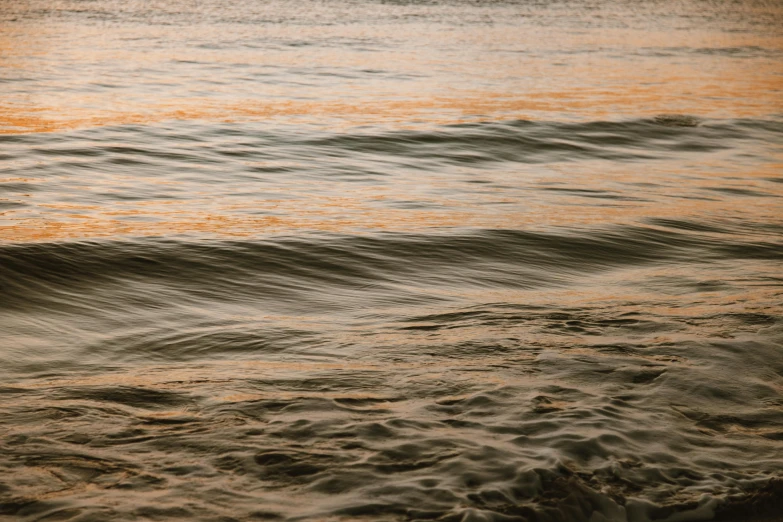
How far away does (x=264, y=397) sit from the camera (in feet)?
12.2

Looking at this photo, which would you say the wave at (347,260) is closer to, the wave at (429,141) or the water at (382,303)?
the water at (382,303)

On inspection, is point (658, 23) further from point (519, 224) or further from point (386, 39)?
point (519, 224)

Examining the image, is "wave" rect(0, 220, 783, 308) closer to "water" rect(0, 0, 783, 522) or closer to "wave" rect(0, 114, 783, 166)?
"water" rect(0, 0, 783, 522)

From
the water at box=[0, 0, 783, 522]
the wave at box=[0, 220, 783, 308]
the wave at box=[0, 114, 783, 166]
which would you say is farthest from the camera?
the wave at box=[0, 114, 783, 166]

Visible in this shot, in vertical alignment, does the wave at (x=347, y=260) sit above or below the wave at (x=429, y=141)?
below

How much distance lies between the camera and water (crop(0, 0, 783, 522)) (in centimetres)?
312

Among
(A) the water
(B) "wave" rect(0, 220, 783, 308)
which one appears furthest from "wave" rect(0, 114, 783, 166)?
(B) "wave" rect(0, 220, 783, 308)

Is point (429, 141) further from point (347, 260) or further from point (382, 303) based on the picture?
point (382, 303)

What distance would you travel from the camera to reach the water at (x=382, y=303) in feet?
10.2

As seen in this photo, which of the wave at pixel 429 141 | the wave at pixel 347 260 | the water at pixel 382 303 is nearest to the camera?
the water at pixel 382 303

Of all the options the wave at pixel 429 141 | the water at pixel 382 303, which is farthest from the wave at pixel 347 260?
the wave at pixel 429 141

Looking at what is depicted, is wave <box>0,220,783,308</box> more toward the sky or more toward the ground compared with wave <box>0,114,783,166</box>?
more toward the ground

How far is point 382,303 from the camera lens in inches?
213

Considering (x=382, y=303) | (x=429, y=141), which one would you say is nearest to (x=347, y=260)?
(x=382, y=303)
